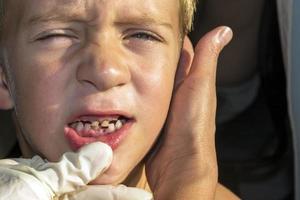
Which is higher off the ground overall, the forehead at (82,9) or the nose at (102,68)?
the forehead at (82,9)

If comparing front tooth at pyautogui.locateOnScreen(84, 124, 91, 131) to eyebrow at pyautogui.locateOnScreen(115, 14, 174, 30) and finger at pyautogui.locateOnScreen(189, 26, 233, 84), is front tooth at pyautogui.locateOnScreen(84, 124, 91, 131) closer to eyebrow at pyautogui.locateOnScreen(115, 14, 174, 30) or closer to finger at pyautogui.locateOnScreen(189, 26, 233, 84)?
eyebrow at pyautogui.locateOnScreen(115, 14, 174, 30)

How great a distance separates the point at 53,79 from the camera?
1243 mm

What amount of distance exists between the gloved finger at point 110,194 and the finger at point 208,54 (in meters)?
0.37

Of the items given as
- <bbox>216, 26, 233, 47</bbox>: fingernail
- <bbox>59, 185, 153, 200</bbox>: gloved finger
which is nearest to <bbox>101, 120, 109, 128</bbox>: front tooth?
<bbox>59, 185, 153, 200</bbox>: gloved finger

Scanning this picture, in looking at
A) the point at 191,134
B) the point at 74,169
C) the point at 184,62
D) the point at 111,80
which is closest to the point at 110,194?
the point at 74,169

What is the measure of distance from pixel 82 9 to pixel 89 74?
0.42ft

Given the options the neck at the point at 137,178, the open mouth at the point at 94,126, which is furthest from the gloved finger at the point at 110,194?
the neck at the point at 137,178

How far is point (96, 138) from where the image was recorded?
4.03 feet

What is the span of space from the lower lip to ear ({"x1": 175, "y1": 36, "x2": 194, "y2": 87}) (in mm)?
240

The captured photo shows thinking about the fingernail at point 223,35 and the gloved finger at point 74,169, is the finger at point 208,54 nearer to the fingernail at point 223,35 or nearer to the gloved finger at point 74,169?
the fingernail at point 223,35

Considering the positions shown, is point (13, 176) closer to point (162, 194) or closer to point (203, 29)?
point (162, 194)

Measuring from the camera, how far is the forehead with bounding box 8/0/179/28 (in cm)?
126

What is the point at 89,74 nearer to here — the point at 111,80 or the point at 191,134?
the point at 111,80

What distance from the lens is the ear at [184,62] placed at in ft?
4.77
